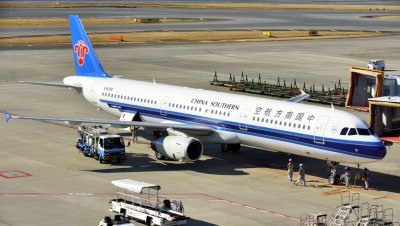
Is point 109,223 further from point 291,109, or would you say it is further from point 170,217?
point 291,109

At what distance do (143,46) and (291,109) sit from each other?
89.2 m

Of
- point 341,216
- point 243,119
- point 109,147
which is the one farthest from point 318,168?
point 341,216

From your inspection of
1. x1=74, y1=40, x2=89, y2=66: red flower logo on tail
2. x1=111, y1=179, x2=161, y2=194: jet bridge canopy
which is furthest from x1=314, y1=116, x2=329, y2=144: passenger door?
x1=74, y1=40, x2=89, y2=66: red flower logo on tail

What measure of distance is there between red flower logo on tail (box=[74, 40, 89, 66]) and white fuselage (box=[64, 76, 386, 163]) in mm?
3949

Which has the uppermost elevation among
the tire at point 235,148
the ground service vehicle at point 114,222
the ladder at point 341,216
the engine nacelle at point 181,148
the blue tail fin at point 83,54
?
the blue tail fin at point 83,54

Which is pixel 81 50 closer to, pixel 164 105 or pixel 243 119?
pixel 164 105

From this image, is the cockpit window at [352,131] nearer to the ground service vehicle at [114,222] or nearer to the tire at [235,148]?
the tire at [235,148]

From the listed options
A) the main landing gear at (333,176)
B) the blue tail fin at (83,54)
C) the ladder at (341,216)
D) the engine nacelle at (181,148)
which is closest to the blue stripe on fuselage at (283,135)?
the main landing gear at (333,176)

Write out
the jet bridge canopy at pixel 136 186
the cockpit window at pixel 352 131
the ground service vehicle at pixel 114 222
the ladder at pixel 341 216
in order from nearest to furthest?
the ground service vehicle at pixel 114 222 < the ladder at pixel 341 216 < the jet bridge canopy at pixel 136 186 < the cockpit window at pixel 352 131

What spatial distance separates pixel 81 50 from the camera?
6944cm

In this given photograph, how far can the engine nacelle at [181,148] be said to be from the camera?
52.4m

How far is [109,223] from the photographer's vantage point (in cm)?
3762

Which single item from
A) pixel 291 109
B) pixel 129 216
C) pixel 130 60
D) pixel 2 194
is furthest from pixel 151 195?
pixel 130 60

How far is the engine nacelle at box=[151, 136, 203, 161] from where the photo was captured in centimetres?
5244
